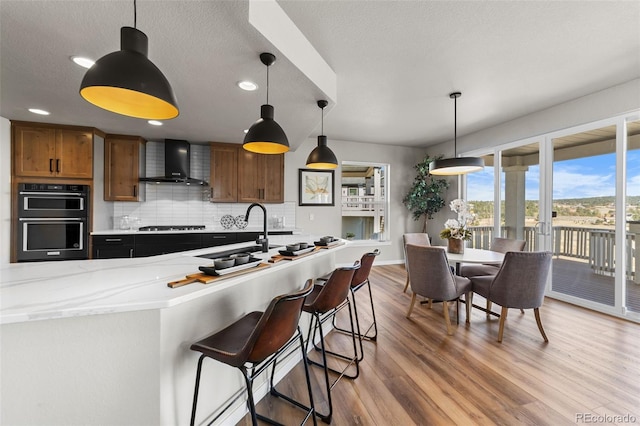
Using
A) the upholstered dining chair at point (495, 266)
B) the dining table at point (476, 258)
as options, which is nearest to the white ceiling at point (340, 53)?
the upholstered dining chair at point (495, 266)

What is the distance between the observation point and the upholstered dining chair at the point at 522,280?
2.50 meters

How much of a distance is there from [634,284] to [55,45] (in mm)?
5995

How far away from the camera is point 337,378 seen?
6.62ft

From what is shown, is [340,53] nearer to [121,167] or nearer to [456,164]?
[456,164]

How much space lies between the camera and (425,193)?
18.9 feet

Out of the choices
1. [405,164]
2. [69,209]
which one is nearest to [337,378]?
[69,209]

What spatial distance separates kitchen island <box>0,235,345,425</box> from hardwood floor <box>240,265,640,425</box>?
0.73m

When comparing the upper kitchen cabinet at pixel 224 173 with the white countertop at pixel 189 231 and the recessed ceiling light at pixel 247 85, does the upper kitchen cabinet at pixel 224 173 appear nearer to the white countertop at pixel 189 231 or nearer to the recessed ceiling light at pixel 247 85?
the white countertop at pixel 189 231

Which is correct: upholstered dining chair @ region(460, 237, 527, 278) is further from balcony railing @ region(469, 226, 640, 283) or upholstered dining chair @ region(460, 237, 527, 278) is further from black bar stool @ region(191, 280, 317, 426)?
black bar stool @ region(191, 280, 317, 426)

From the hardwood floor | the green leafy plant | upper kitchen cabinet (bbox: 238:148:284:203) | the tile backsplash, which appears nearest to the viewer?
the hardwood floor

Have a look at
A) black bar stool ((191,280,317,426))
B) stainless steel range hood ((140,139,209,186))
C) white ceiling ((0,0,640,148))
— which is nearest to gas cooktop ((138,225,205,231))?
stainless steel range hood ((140,139,209,186))

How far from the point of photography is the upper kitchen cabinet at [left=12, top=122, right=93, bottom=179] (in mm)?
3590

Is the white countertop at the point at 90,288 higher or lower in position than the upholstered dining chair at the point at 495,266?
higher

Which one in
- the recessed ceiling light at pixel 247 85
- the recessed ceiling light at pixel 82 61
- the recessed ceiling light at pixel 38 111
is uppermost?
the recessed ceiling light at pixel 247 85
